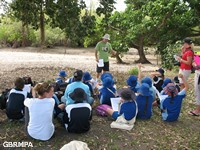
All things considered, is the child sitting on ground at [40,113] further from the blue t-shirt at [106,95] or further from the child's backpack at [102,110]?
the blue t-shirt at [106,95]

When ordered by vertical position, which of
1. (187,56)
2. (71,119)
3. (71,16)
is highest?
(71,16)

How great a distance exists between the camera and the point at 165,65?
12164 millimetres

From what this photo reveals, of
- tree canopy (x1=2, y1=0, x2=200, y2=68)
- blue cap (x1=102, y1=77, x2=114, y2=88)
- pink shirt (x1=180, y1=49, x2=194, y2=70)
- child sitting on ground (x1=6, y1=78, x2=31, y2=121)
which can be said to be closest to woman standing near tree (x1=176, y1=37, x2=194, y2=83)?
pink shirt (x1=180, y1=49, x2=194, y2=70)

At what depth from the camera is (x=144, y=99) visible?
4.98 m

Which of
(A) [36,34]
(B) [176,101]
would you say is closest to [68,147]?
(B) [176,101]

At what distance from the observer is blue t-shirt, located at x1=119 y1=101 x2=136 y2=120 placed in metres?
4.56

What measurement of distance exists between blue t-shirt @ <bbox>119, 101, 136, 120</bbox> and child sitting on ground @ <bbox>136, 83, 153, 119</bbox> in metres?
0.38

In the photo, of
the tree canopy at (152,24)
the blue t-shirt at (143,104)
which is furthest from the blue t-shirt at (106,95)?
the tree canopy at (152,24)

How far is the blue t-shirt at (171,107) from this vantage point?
5.02 m

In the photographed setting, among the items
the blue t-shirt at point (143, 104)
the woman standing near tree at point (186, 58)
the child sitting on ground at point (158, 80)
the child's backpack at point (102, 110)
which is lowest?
the child's backpack at point (102, 110)

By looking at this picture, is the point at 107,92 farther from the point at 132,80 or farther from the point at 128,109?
the point at 128,109

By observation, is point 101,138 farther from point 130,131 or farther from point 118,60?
point 118,60

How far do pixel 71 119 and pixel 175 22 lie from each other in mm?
11888

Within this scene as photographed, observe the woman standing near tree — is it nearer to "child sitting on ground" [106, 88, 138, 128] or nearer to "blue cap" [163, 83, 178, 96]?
"blue cap" [163, 83, 178, 96]
